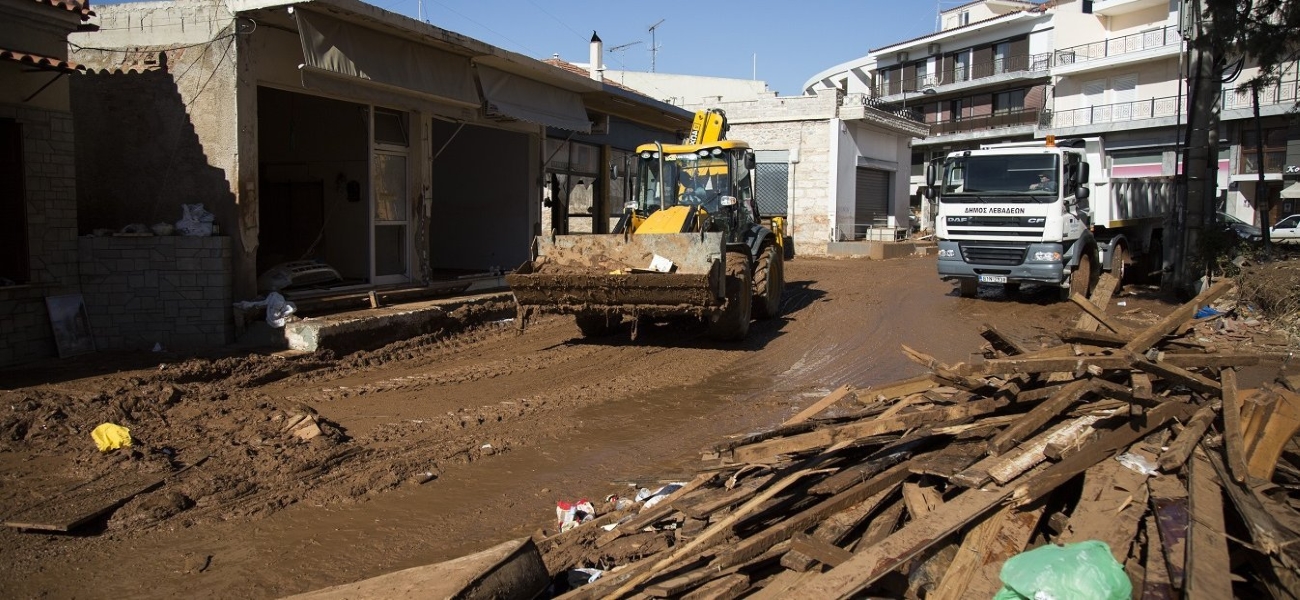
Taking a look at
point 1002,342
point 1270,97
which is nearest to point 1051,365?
point 1002,342

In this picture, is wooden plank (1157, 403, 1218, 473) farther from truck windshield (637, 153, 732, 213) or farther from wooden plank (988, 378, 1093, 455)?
truck windshield (637, 153, 732, 213)

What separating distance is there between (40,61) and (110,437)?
13.3 ft

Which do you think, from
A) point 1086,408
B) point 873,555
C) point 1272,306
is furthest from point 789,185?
point 873,555

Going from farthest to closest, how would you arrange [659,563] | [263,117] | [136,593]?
[263,117]
[136,593]
[659,563]

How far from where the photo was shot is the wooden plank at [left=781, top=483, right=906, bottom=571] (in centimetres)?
381

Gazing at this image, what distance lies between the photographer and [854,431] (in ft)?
17.1

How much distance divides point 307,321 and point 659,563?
22.8 feet

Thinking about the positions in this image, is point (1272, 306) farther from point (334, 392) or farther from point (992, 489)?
point (334, 392)

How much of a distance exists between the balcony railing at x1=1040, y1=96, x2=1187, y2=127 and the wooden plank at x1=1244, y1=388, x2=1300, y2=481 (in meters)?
35.0

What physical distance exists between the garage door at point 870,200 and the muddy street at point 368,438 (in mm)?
17391

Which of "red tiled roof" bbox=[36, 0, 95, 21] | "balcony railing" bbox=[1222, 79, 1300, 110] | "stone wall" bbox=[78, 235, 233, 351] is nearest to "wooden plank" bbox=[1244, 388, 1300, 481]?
"stone wall" bbox=[78, 235, 233, 351]

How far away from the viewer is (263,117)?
1280 cm

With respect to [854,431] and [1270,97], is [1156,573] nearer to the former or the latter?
[854,431]

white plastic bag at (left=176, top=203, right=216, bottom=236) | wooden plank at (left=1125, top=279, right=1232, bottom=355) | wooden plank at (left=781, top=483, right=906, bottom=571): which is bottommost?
wooden plank at (left=781, top=483, right=906, bottom=571)
